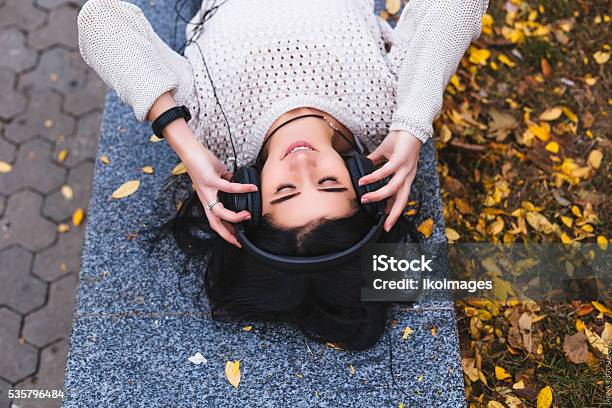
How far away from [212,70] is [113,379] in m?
1.67

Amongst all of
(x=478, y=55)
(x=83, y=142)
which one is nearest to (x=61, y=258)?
(x=83, y=142)

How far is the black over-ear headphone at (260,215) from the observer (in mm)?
2545

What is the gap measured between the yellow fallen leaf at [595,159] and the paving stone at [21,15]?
4.41 m

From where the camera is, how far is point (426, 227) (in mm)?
3311

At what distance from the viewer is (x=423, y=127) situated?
9.54ft

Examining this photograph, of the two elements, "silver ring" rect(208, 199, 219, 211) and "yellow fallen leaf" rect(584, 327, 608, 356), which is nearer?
"silver ring" rect(208, 199, 219, 211)

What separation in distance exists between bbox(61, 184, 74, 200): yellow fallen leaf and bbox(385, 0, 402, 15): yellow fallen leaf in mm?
2638

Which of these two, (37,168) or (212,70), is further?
(37,168)

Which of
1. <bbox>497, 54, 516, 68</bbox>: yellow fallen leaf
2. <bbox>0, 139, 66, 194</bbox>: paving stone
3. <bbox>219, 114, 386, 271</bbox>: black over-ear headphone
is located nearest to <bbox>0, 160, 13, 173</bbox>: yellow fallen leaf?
<bbox>0, 139, 66, 194</bbox>: paving stone

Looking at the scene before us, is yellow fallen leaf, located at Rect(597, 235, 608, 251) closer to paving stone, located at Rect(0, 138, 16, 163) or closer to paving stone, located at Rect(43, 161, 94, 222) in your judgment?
paving stone, located at Rect(43, 161, 94, 222)

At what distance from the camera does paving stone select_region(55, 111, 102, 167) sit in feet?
14.4

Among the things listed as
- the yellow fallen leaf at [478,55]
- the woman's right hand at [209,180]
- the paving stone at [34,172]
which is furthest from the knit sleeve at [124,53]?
the yellow fallen leaf at [478,55]

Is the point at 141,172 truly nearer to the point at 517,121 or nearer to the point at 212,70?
the point at 212,70

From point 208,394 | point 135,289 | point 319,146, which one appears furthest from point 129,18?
point 208,394
